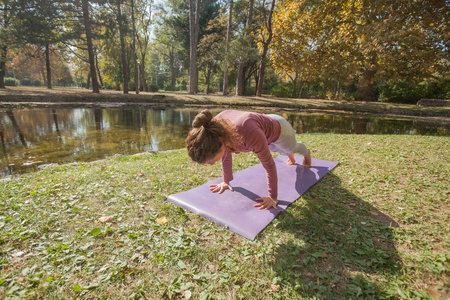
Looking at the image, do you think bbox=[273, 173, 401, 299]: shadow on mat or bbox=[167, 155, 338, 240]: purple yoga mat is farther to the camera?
bbox=[167, 155, 338, 240]: purple yoga mat

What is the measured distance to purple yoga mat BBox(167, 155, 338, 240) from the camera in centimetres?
238

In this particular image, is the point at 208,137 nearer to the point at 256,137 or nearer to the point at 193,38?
the point at 256,137

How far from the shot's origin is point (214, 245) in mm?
2102

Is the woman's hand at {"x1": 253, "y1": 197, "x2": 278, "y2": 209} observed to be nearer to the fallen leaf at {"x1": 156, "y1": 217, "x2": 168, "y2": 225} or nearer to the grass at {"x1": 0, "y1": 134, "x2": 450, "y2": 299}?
the grass at {"x1": 0, "y1": 134, "x2": 450, "y2": 299}

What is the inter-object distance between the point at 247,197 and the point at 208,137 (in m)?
1.16

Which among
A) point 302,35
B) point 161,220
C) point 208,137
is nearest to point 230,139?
point 208,137

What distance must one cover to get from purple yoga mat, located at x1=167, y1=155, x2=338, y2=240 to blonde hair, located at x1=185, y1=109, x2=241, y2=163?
0.77 meters

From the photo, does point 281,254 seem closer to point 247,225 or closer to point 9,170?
point 247,225

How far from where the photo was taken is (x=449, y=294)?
1.53 m

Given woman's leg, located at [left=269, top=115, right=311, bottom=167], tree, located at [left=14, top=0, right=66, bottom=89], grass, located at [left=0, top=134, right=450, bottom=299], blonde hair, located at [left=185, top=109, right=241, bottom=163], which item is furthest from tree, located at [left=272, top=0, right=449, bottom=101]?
tree, located at [left=14, top=0, right=66, bottom=89]

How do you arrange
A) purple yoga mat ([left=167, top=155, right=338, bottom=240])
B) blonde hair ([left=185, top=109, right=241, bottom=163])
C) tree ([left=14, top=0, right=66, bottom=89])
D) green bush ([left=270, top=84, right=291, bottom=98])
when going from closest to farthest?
blonde hair ([left=185, top=109, right=241, bottom=163]) → purple yoga mat ([left=167, top=155, right=338, bottom=240]) → tree ([left=14, top=0, right=66, bottom=89]) → green bush ([left=270, top=84, right=291, bottom=98])

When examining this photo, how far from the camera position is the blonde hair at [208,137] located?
6.94 ft

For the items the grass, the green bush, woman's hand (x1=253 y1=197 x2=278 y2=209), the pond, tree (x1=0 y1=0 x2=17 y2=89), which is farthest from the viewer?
the green bush

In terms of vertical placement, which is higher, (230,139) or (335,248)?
(230,139)
